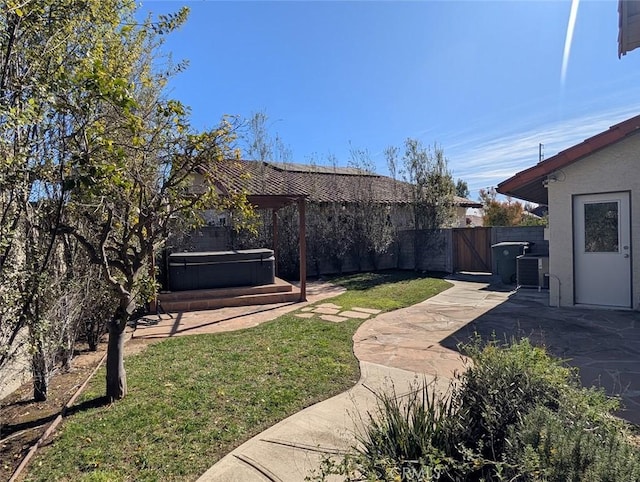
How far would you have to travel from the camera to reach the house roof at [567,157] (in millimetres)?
7078

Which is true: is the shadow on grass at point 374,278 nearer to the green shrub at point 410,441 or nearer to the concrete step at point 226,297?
the concrete step at point 226,297

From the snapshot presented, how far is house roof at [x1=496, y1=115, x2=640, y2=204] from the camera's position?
7.08 meters

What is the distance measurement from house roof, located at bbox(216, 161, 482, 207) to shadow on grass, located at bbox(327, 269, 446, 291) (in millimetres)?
3184

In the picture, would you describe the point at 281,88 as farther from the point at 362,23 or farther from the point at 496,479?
the point at 496,479

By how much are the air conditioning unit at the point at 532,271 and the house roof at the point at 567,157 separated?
2.36m

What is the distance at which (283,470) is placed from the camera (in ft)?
8.80

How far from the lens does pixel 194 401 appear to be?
12.8 ft

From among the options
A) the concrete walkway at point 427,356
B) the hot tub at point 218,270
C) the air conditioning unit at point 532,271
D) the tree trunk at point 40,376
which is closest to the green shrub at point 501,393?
the concrete walkway at point 427,356

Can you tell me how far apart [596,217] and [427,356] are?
18.1 feet

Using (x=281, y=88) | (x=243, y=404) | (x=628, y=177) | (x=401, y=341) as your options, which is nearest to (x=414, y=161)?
(x=281, y=88)

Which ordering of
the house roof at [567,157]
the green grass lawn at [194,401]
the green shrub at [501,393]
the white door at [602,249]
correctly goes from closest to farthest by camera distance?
the green shrub at [501,393], the green grass lawn at [194,401], the house roof at [567,157], the white door at [602,249]

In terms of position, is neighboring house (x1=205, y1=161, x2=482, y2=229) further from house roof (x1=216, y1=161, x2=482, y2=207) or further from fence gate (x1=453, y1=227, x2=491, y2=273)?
fence gate (x1=453, y1=227, x2=491, y2=273)

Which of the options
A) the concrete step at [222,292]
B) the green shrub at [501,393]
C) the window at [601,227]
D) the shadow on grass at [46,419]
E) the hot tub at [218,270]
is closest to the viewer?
the green shrub at [501,393]

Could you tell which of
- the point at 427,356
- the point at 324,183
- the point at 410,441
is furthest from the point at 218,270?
the point at 324,183
